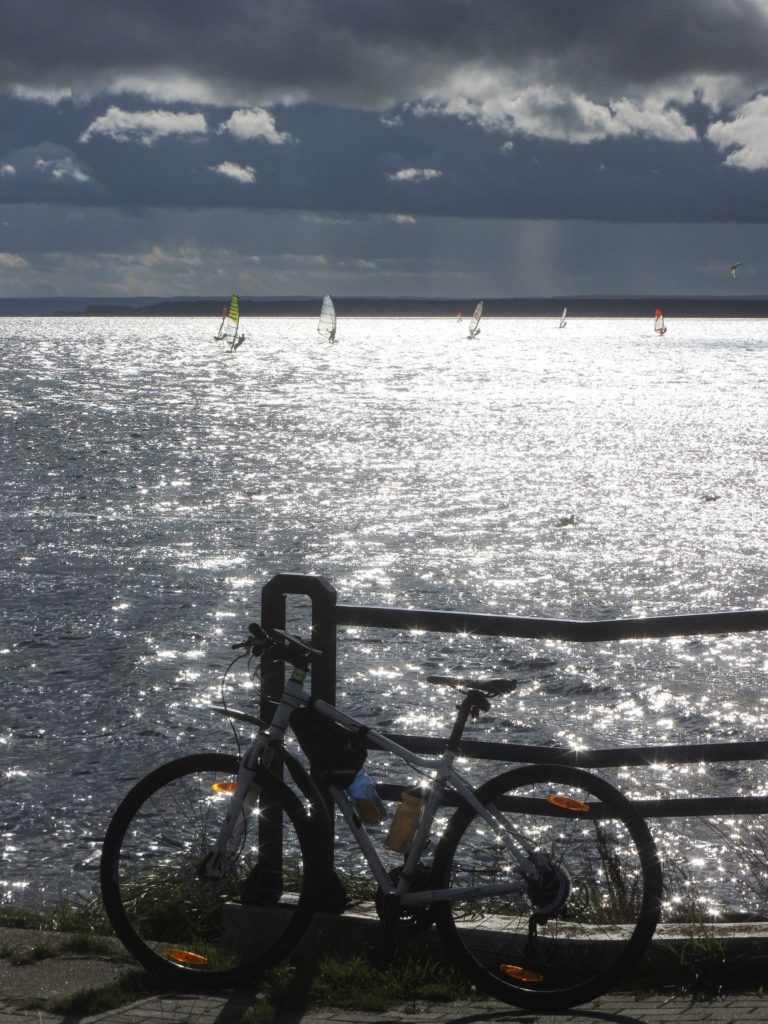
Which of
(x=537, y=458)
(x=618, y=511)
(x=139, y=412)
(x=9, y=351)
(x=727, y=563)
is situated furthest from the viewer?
(x=9, y=351)

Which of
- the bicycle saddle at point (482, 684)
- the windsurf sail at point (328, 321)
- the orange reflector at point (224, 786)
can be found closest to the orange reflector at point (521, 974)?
the bicycle saddle at point (482, 684)

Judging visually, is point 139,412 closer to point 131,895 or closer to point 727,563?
point 727,563

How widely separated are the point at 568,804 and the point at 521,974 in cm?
68

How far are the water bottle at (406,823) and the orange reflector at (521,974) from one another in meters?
0.60

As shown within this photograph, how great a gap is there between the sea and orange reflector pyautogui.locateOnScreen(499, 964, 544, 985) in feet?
6.30

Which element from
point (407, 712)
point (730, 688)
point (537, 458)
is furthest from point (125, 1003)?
point (537, 458)

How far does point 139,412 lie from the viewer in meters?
77.8

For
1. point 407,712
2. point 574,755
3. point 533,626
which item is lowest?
point 407,712

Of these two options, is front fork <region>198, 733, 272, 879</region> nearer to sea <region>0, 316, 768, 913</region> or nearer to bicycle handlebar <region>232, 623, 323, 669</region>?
bicycle handlebar <region>232, 623, 323, 669</region>

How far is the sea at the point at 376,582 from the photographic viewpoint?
14.1 meters

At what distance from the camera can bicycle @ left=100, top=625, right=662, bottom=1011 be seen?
483 cm

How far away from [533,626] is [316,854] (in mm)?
1272

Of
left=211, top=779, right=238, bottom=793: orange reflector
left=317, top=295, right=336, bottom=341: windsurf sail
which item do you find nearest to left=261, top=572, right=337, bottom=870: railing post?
left=211, top=779, right=238, bottom=793: orange reflector

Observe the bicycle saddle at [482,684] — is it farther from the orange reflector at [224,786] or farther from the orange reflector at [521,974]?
the orange reflector at [521,974]
